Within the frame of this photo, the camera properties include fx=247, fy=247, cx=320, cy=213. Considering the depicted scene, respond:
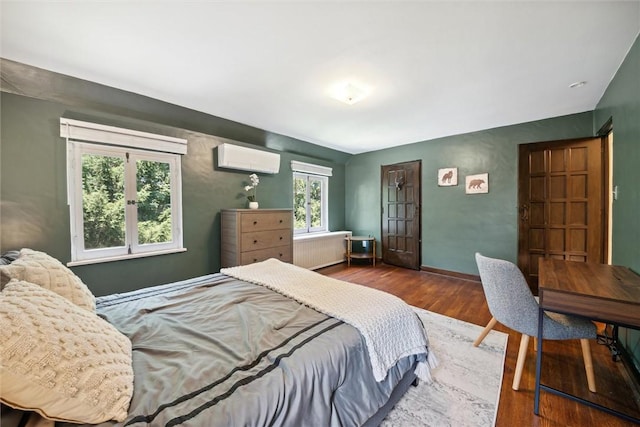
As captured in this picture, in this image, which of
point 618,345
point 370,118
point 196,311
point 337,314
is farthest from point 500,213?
point 196,311

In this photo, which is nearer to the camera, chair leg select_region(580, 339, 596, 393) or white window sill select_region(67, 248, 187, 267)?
chair leg select_region(580, 339, 596, 393)

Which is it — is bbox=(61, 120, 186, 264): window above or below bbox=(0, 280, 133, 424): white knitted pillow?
above

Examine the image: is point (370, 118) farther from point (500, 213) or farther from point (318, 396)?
point (318, 396)

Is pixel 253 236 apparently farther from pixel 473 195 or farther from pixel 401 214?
pixel 473 195

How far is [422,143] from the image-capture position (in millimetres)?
4473

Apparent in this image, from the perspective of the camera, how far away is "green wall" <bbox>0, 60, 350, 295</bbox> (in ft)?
6.77

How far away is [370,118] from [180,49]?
2.26 meters

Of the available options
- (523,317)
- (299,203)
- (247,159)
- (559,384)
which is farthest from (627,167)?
(299,203)

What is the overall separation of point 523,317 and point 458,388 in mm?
638

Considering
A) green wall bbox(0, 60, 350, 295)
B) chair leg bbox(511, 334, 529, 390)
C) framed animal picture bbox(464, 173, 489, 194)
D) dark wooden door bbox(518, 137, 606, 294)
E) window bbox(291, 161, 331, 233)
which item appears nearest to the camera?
chair leg bbox(511, 334, 529, 390)

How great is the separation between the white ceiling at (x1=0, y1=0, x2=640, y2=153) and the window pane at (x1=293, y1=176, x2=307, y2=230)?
1.95 meters

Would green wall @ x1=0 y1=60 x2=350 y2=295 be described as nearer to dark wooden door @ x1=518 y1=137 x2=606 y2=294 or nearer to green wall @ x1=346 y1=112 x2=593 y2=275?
green wall @ x1=346 y1=112 x2=593 y2=275

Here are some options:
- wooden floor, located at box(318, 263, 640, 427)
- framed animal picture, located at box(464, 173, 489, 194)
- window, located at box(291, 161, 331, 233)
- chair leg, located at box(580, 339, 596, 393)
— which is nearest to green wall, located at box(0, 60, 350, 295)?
window, located at box(291, 161, 331, 233)

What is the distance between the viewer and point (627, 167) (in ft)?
6.27
